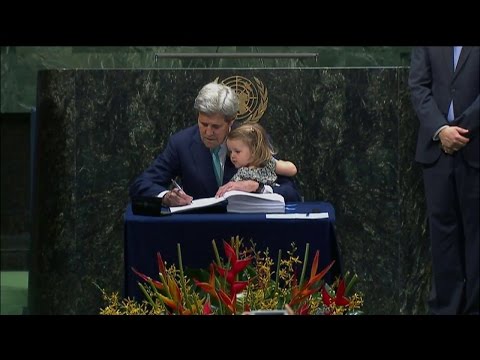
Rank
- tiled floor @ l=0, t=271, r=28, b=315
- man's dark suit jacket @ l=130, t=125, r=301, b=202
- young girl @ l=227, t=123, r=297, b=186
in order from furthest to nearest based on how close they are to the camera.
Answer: tiled floor @ l=0, t=271, r=28, b=315, man's dark suit jacket @ l=130, t=125, r=301, b=202, young girl @ l=227, t=123, r=297, b=186

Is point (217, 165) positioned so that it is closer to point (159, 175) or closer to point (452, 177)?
point (159, 175)

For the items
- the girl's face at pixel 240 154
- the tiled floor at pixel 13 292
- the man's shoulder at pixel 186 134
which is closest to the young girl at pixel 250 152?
the girl's face at pixel 240 154

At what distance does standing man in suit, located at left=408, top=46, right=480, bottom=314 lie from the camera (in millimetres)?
5469

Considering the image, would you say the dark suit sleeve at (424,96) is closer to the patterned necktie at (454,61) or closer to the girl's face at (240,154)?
the patterned necktie at (454,61)

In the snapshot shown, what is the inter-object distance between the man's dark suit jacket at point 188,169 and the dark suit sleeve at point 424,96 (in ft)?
2.78

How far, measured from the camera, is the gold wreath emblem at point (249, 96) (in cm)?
561

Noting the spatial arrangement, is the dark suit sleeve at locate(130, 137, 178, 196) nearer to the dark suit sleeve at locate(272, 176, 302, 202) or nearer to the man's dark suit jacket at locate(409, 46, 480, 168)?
the dark suit sleeve at locate(272, 176, 302, 202)

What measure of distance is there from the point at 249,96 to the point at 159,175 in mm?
810

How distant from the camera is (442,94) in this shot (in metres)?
5.57

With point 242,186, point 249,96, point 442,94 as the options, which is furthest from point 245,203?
point 442,94

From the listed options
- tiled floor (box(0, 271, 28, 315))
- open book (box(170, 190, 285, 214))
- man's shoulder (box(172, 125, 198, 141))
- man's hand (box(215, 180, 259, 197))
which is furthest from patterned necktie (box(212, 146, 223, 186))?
tiled floor (box(0, 271, 28, 315))
